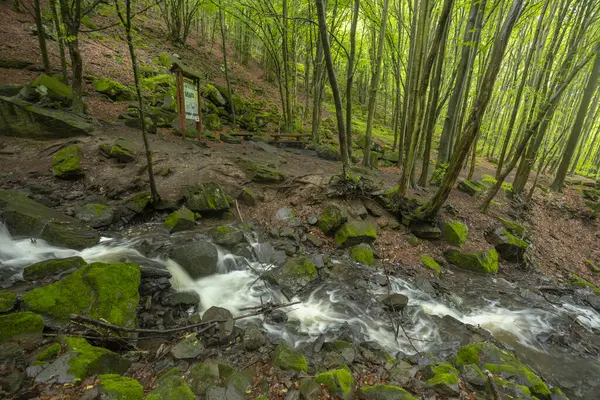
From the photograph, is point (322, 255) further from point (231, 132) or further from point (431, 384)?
point (231, 132)

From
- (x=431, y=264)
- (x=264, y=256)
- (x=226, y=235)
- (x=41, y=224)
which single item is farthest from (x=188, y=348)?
(x=431, y=264)

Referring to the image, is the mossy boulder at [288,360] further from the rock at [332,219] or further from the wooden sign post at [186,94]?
the wooden sign post at [186,94]

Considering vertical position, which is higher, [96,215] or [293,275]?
[96,215]

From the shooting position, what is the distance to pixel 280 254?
21.6ft

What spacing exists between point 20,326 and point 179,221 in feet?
12.4

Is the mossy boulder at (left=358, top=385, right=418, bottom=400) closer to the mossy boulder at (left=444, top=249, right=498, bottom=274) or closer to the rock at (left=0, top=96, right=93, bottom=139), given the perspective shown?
the mossy boulder at (left=444, top=249, right=498, bottom=274)

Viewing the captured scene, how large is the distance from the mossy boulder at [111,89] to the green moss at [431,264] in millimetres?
13273

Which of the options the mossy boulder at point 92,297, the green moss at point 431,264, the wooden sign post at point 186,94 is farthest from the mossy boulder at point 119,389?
the wooden sign post at point 186,94

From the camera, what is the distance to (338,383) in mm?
2879

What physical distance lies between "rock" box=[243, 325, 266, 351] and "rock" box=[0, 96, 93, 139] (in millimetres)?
8897

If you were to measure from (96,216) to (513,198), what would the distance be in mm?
16085

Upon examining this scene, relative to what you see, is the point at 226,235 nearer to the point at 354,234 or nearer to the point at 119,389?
the point at 354,234

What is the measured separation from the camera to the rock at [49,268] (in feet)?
12.9

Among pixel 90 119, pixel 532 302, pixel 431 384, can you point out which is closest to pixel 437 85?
pixel 532 302
